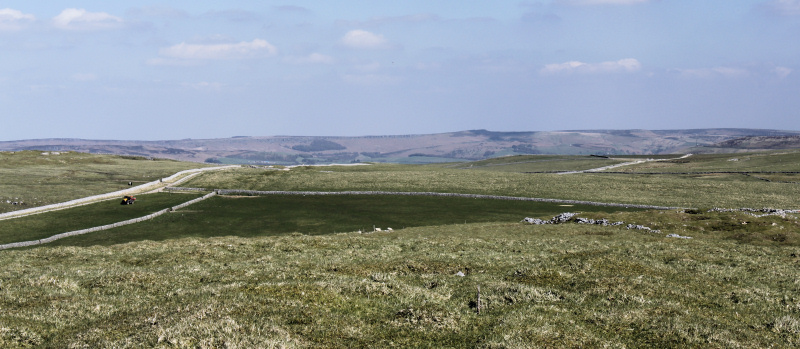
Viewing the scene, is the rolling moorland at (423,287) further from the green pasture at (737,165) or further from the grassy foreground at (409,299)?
the green pasture at (737,165)

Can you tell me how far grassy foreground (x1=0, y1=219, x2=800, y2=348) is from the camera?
15.1m

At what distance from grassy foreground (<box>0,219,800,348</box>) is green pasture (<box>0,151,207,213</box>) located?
63.4 m

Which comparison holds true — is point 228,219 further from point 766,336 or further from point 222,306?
point 766,336

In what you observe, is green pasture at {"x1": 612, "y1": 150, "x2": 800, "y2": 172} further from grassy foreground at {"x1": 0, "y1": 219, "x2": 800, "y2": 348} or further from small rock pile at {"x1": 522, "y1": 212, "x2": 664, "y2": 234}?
grassy foreground at {"x1": 0, "y1": 219, "x2": 800, "y2": 348}

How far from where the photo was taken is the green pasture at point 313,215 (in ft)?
189

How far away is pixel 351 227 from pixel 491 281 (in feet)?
126

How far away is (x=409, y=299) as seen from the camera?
19625 mm

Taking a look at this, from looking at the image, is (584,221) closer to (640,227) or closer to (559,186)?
(640,227)

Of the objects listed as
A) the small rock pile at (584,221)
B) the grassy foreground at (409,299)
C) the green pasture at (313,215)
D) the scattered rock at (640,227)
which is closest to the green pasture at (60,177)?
the green pasture at (313,215)

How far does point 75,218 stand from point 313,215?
3157cm

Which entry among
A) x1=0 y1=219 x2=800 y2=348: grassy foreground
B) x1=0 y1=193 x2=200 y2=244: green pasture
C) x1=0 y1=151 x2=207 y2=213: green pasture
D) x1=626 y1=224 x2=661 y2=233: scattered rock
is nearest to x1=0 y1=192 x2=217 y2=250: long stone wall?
x1=0 y1=193 x2=200 y2=244: green pasture

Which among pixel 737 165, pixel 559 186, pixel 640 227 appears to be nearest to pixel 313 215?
pixel 640 227

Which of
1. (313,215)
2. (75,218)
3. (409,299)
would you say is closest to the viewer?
(409,299)

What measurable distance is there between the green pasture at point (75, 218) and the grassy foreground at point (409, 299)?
2890 centimetres
